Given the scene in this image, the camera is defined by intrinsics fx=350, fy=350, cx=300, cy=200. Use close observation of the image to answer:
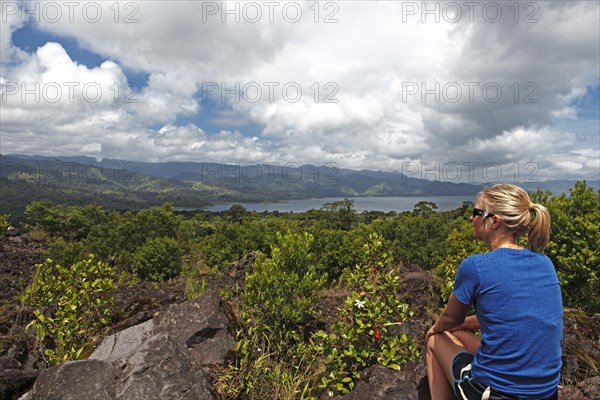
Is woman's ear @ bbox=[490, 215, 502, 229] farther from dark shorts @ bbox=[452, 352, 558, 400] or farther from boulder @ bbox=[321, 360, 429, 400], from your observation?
boulder @ bbox=[321, 360, 429, 400]

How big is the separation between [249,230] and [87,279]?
44.7ft

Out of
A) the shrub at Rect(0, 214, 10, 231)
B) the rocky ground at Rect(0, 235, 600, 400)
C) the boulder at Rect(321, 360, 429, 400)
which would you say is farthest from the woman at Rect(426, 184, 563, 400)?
the shrub at Rect(0, 214, 10, 231)

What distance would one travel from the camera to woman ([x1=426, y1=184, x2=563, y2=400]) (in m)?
2.49

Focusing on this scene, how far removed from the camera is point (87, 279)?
19.0 feet

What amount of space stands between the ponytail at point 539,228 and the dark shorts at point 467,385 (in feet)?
3.51

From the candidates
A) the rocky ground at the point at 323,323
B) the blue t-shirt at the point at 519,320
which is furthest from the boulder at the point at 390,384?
the blue t-shirt at the point at 519,320

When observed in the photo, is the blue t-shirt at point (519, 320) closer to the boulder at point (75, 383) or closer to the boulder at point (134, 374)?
the boulder at point (134, 374)

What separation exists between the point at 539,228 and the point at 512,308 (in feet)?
2.36

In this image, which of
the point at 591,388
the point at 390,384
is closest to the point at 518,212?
the point at 390,384

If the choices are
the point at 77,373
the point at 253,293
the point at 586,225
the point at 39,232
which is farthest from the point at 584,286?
the point at 39,232

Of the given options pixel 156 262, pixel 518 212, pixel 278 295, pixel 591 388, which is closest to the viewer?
pixel 518 212

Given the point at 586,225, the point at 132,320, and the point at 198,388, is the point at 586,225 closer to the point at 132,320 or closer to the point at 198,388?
the point at 198,388

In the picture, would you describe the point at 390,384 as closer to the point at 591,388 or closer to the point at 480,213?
the point at 591,388

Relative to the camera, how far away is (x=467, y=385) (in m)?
2.69
